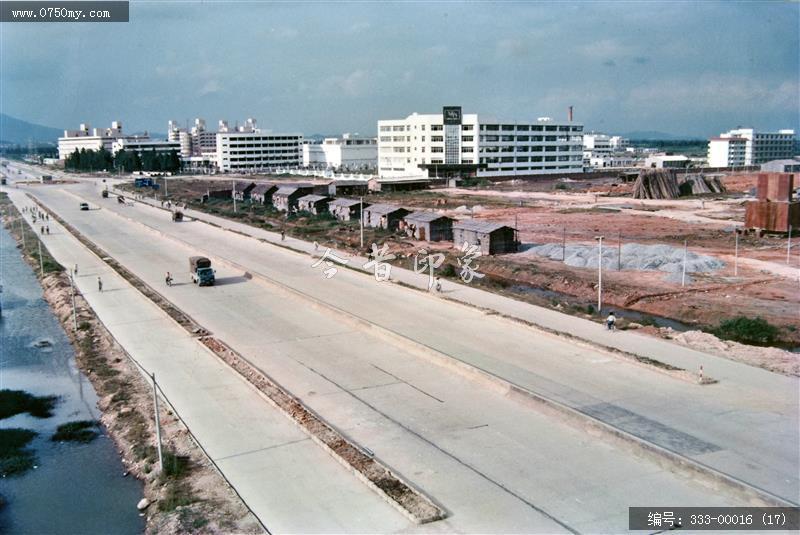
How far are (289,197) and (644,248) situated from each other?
125 ft

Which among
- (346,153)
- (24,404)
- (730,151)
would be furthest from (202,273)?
(730,151)

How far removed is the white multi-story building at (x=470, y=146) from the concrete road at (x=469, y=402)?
69132 mm

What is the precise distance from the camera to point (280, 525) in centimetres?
1193

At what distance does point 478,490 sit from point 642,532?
283 centimetres

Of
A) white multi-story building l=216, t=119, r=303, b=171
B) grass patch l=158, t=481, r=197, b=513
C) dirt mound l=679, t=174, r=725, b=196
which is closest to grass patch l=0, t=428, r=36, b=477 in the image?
grass patch l=158, t=481, r=197, b=513

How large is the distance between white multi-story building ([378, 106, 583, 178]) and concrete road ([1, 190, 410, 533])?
75.8m

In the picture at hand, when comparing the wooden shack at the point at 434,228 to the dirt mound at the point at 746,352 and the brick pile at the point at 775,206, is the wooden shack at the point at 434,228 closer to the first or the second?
the brick pile at the point at 775,206

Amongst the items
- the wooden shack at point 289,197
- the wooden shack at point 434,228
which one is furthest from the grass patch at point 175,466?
the wooden shack at point 289,197

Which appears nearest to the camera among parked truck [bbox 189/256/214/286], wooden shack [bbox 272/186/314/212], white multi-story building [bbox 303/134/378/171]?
parked truck [bbox 189/256/214/286]

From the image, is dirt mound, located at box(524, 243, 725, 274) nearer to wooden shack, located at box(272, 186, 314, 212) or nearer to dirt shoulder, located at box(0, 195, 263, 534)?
dirt shoulder, located at box(0, 195, 263, 534)

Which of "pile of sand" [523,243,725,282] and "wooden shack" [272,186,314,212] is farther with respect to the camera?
"wooden shack" [272,186,314,212]

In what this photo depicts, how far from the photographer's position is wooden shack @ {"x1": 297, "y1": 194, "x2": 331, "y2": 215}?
61781 millimetres

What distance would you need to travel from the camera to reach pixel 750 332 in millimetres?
23453

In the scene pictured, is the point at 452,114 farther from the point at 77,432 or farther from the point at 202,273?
the point at 77,432
